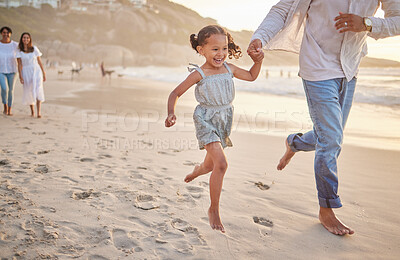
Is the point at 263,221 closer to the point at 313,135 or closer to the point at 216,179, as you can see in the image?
the point at 216,179

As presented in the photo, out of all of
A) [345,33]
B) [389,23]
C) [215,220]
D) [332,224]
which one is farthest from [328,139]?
[215,220]

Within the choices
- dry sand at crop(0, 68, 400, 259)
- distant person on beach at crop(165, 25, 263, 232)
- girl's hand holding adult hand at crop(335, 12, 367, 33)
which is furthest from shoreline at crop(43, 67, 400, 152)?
distant person on beach at crop(165, 25, 263, 232)

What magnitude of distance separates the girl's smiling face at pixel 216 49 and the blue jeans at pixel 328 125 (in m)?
0.74

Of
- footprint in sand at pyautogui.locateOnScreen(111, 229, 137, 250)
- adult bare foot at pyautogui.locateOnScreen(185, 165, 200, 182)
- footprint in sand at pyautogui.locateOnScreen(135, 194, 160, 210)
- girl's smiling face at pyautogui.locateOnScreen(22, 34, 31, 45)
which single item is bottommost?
footprint in sand at pyautogui.locateOnScreen(111, 229, 137, 250)

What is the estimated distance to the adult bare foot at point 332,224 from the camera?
2.43 metres

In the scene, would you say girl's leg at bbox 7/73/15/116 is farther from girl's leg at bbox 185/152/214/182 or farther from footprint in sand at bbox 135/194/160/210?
girl's leg at bbox 185/152/214/182

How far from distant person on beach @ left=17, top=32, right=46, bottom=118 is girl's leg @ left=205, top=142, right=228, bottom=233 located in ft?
19.2

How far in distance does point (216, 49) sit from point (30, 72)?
611cm

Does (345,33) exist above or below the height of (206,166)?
above

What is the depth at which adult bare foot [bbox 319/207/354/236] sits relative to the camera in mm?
2428

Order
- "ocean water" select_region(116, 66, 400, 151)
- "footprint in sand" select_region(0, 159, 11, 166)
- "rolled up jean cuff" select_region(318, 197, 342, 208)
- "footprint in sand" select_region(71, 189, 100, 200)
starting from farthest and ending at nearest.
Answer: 1. "ocean water" select_region(116, 66, 400, 151)
2. "footprint in sand" select_region(0, 159, 11, 166)
3. "footprint in sand" select_region(71, 189, 100, 200)
4. "rolled up jean cuff" select_region(318, 197, 342, 208)

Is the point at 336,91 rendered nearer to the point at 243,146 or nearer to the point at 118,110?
the point at 243,146

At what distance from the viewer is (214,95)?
2.59 m

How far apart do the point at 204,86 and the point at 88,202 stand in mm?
1431
